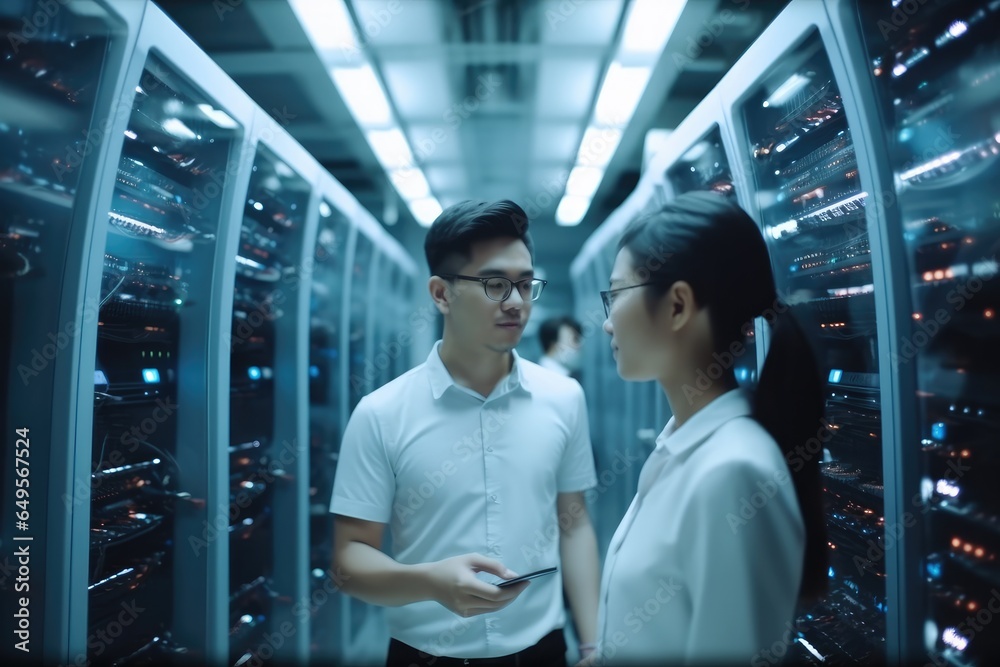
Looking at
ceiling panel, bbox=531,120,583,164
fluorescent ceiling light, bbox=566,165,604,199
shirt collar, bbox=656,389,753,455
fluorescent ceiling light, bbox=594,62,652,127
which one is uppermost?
fluorescent ceiling light, bbox=594,62,652,127

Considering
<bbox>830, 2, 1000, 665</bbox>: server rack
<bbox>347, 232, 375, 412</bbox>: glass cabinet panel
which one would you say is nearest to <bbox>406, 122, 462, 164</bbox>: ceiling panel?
<bbox>347, 232, 375, 412</bbox>: glass cabinet panel

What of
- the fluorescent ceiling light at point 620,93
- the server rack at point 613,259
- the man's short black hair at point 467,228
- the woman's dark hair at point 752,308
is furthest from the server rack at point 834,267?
the man's short black hair at point 467,228

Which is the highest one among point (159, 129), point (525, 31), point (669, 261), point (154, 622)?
point (525, 31)

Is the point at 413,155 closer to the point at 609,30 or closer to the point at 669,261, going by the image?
the point at 609,30

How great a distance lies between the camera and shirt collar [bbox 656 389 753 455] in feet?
3.31

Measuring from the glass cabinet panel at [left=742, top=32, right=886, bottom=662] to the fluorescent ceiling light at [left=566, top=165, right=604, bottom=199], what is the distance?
0.69 meters

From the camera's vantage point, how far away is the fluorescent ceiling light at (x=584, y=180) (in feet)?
7.13

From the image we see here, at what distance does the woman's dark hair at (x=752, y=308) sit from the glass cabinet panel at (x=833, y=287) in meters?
0.29

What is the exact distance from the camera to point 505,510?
4.64ft

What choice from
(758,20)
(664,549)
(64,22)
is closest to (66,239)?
(64,22)

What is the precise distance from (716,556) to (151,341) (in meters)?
1.50

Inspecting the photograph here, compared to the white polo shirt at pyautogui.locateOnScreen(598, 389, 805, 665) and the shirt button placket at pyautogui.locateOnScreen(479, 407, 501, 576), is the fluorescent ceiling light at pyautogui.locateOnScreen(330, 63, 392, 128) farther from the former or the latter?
the white polo shirt at pyautogui.locateOnScreen(598, 389, 805, 665)

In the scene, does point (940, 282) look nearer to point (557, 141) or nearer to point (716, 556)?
point (716, 556)

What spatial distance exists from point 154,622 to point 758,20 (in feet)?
7.55
